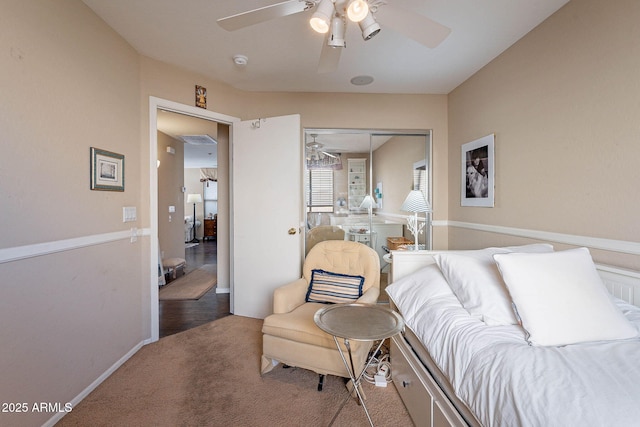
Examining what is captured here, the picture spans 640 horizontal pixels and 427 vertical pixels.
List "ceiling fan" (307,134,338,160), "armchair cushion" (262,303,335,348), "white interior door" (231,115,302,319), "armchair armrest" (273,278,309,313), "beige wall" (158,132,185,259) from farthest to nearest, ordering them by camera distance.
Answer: "beige wall" (158,132,185,259)
"ceiling fan" (307,134,338,160)
"white interior door" (231,115,302,319)
"armchair armrest" (273,278,309,313)
"armchair cushion" (262,303,335,348)

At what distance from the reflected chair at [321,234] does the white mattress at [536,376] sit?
7.76 ft

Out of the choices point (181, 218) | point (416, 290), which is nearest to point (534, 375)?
point (416, 290)

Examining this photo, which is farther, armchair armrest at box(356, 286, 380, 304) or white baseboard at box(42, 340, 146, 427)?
armchair armrest at box(356, 286, 380, 304)

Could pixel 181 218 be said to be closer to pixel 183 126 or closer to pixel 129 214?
pixel 183 126

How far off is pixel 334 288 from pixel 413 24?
183 centimetres

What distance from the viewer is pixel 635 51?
4.86ft

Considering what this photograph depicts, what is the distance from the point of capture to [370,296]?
2.13m

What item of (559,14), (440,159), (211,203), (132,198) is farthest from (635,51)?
(211,203)

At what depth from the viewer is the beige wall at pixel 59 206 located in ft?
4.61

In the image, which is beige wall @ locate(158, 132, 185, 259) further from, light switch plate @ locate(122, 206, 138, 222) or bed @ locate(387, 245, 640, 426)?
bed @ locate(387, 245, 640, 426)

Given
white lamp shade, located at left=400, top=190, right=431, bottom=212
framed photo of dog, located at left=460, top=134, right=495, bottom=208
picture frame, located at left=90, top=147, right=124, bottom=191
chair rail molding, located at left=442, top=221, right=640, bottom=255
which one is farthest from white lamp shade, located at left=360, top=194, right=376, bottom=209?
picture frame, located at left=90, top=147, right=124, bottom=191

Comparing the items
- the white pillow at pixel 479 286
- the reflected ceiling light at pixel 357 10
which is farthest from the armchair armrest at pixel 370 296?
the reflected ceiling light at pixel 357 10

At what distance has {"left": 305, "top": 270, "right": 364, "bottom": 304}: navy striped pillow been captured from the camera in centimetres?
221

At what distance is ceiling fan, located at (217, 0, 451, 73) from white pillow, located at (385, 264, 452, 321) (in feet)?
4.47
